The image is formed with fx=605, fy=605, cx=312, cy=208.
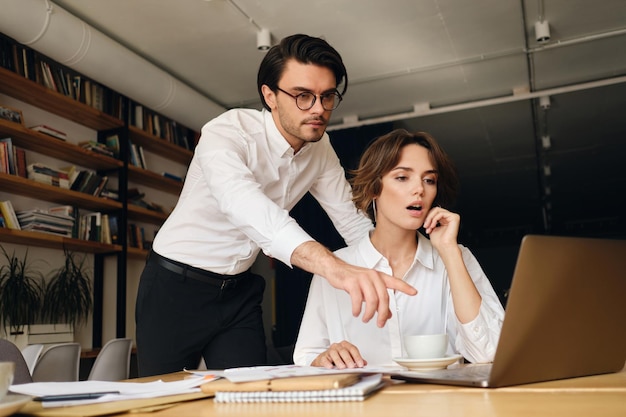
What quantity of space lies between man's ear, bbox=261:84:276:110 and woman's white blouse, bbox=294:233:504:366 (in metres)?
0.59

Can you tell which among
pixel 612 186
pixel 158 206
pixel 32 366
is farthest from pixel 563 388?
pixel 612 186

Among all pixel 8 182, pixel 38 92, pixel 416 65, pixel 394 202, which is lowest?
pixel 394 202

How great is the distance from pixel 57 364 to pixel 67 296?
4.04ft

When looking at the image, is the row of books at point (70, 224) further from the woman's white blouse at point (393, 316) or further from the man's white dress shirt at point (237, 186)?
the woman's white blouse at point (393, 316)

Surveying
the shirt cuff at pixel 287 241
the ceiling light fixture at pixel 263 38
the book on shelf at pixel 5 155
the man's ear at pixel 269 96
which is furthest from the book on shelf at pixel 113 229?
the shirt cuff at pixel 287 241

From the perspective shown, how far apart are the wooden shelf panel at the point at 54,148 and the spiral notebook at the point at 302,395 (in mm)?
3529

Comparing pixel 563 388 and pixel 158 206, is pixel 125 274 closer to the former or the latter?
pixel 158 206

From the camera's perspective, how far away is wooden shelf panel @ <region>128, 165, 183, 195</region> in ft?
16.5

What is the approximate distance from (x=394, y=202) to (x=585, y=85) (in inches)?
167

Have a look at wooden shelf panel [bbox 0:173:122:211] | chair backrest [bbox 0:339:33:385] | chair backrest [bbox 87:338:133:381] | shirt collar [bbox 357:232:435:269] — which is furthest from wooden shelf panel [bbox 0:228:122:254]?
shirt collar [bbox 357:232:435:269]

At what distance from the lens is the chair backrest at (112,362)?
347cm

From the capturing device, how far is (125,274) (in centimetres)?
473

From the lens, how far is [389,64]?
4980 millimetres

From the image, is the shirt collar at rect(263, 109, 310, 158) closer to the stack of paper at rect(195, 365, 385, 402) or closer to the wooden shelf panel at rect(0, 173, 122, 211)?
the stack of paper at rect(195, 365, 385, 402)
